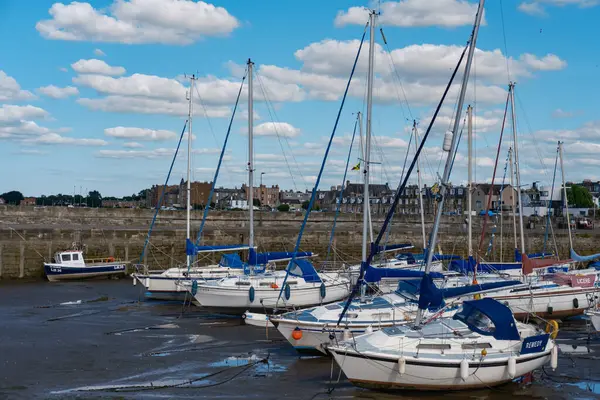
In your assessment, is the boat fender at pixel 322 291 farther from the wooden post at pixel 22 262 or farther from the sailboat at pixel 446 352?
the wooden post at pixel 22 262

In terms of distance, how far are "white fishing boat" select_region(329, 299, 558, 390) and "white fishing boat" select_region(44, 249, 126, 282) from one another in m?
27.9

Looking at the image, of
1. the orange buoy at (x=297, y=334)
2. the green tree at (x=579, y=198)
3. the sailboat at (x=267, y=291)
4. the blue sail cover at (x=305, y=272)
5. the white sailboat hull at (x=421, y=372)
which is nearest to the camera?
the white sailboat hull at (x=421, y=372)

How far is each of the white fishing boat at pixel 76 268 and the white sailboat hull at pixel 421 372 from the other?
2818cm

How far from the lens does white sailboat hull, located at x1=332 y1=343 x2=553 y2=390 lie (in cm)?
1722

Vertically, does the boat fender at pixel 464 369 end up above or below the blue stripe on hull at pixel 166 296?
above

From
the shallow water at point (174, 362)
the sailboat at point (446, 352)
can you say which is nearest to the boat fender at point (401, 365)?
the sailboat at point (446, 352)

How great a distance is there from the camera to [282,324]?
2194 cm

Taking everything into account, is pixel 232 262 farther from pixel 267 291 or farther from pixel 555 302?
pixel 555 302

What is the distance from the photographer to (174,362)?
21234 mm

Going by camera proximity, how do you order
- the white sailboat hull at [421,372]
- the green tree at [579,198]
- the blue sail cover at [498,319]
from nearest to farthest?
the white sailboat hull at [421,372] → the blue sail cover at [498,319] → the green tree at [579,198]

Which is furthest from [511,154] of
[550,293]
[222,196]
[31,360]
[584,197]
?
[222,196]

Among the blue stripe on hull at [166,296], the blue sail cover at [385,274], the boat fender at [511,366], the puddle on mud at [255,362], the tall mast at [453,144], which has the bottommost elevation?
the puddle on mud at [255,362]

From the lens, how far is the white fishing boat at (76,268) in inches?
1647

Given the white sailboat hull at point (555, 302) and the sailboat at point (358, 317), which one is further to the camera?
the white sailboat hull at point (555, 302)
